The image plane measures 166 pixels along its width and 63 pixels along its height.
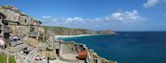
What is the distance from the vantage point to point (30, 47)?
45781 mm

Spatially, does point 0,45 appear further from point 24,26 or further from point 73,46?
point 24,26

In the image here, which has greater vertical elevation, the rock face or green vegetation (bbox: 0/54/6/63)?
the rock face

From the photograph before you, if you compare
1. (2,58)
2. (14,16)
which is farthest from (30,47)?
(14,16)

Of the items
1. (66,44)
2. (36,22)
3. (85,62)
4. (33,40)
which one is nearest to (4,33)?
(33,40)

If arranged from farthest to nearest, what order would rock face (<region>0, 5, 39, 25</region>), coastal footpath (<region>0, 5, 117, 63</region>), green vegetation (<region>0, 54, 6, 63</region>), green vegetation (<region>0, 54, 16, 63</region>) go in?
rock face (<region>0, 5, 39, 25</region>), coastal footpath (<region>0, 5, 117, 63</region>), green vegetation (<region>0, 54, 16, 63</region>), green vegetation (<region>0, 54, 6, 63</region>)

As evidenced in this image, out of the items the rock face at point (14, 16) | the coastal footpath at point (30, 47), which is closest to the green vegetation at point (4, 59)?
the coastal footpath at point (30, 47)

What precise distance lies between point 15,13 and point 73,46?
76.4ft

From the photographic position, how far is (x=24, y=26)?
222 feet

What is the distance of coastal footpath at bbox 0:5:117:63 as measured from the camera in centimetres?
3591

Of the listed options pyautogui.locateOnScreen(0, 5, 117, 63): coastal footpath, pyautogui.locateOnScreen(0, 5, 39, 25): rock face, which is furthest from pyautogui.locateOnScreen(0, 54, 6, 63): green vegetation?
pyautogui.locateOnScreen(0, 5, 39, 25): rock face

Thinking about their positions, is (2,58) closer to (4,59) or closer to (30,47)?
(4,59)

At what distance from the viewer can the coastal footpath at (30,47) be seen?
1414 inches

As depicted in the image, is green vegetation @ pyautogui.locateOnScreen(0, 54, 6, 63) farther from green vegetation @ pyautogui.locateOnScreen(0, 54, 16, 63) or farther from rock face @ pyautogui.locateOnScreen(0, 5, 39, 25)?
rock face @ pyautogui.locateOnScreen(0, 5, 39, 25)

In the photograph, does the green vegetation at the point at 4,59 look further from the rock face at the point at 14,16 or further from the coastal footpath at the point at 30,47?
the rock face at the point at 14,16
